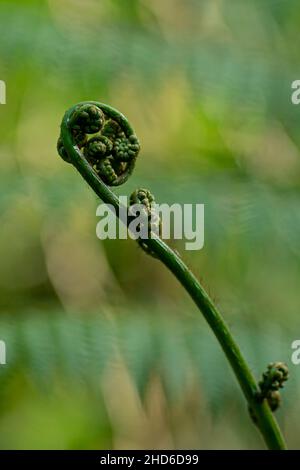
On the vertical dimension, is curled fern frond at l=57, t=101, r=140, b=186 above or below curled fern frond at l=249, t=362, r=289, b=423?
above

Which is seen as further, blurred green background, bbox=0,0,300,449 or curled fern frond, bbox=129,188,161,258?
blurred green background, bbox=0,0,300,449

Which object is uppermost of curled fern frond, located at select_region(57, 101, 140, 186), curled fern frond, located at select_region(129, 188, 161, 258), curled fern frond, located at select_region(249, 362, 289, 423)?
curled fern frond, located at select_region(57, 101, 140, 186)

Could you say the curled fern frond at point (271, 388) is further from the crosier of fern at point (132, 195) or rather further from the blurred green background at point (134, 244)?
the blurred green background at point (134, 244)

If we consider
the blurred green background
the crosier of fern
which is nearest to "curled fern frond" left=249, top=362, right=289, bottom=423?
the crosier of fern

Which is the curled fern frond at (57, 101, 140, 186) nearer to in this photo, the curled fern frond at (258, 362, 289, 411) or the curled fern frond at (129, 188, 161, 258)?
the curled fern frond at (129, 188, 161, 258)

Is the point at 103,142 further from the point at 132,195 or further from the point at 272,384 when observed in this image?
the point at 272,384

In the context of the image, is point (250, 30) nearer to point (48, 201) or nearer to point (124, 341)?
point (48, 201)

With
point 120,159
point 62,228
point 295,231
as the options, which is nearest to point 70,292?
point 62,228
